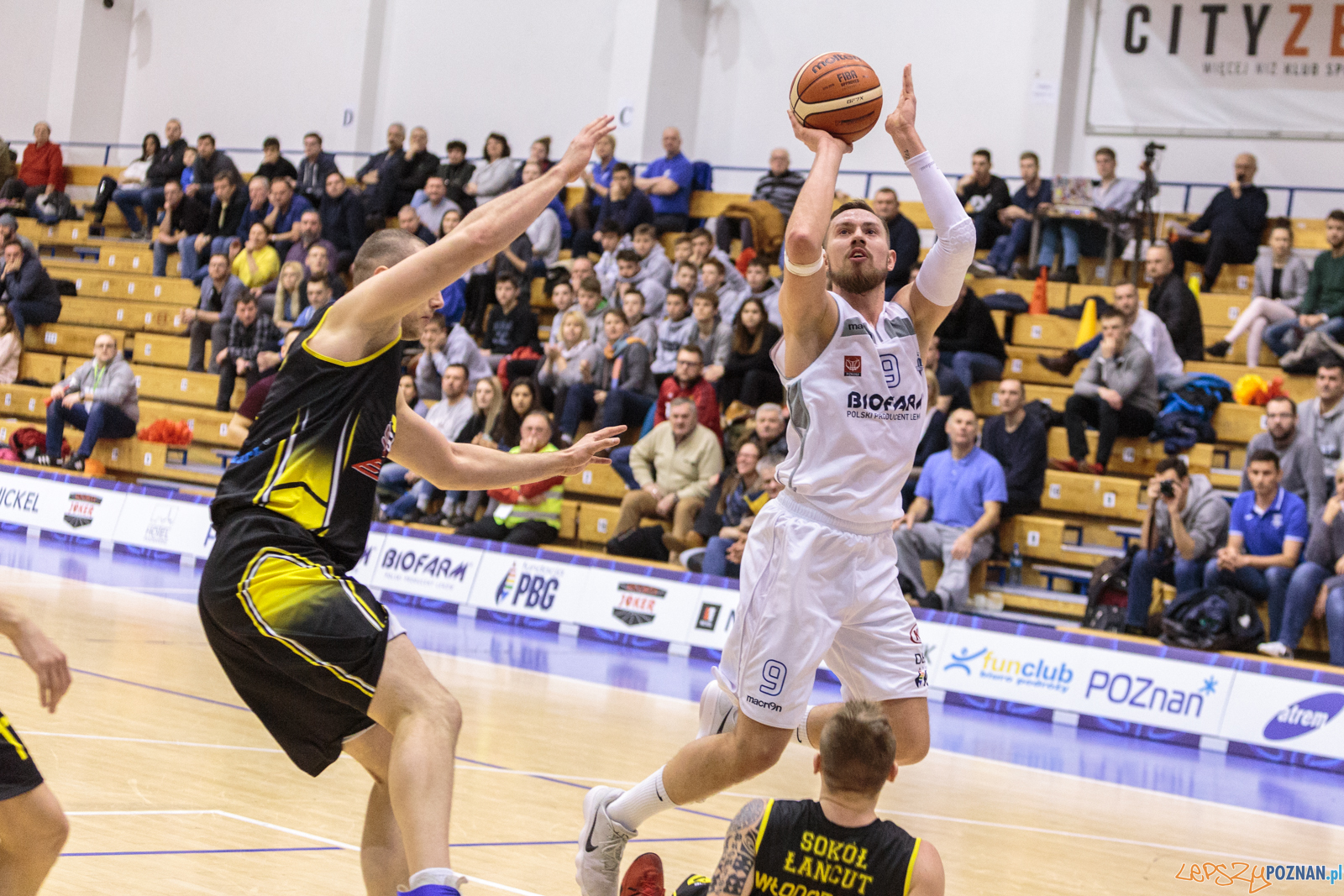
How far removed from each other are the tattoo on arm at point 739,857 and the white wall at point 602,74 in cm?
1512

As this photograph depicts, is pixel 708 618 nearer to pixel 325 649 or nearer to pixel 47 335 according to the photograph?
pixel 325 649

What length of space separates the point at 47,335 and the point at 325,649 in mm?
18158

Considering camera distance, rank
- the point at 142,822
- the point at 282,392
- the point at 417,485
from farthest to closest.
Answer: the point at 417,485, the point at 142,822, the point at 282,392

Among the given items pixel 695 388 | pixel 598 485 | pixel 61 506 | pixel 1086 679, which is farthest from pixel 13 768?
pixel 61 506

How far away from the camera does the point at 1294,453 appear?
10984 millimetres

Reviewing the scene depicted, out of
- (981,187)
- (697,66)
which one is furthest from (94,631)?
(697,66)

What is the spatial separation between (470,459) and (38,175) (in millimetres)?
21928

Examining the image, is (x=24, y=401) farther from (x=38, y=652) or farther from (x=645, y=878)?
(x=38, y=652)

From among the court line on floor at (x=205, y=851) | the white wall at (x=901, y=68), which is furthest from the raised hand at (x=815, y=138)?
the white wall at (x=901, y=68)

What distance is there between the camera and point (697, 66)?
1973cm

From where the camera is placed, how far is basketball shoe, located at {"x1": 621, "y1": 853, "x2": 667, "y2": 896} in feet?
12.9

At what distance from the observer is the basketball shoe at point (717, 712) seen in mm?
4465

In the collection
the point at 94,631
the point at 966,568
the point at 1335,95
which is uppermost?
the point at 1335,95

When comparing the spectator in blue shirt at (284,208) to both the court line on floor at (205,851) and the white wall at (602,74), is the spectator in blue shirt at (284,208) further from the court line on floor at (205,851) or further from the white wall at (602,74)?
the court line on floor at (205,851)
